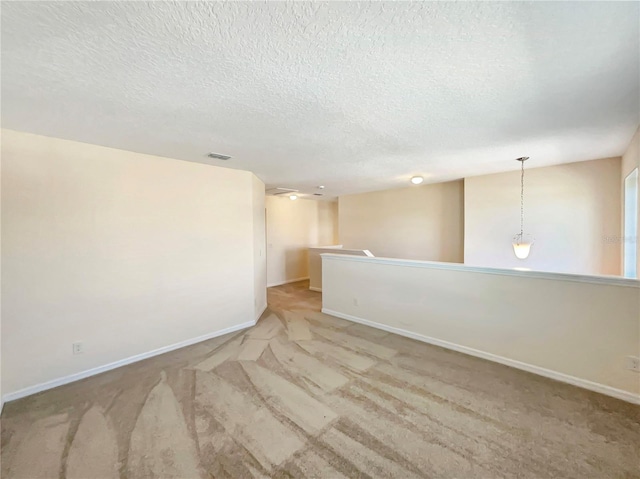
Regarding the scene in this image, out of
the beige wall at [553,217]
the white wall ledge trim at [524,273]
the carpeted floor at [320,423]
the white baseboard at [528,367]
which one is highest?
the beige wall at [553,217]

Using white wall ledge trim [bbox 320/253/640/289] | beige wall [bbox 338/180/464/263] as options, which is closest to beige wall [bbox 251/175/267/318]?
white wall ledge trim [bbox 320/253/640/289]

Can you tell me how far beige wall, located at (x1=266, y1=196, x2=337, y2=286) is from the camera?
7.23m

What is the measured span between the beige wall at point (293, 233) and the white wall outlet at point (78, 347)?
4.47m

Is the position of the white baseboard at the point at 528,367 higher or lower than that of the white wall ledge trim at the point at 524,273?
lower

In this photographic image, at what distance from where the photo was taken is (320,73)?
5.17 ft

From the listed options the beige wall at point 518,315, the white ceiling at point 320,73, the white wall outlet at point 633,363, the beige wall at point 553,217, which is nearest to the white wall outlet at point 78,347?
the white ceiling at point 320,73

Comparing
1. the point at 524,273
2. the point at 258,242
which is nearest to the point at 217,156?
the point at 258,242

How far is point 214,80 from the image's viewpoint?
1.63 m

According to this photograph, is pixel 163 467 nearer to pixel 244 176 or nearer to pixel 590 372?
pixel 244 176

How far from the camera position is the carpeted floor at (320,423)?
1.73m

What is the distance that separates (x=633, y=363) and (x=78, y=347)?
538cm

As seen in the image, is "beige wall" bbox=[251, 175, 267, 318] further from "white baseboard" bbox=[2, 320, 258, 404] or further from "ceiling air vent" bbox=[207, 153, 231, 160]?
"ceiling air vent" bbox=[207, 153, 231, 160]

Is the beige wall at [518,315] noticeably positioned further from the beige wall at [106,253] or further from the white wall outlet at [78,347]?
the white wall outlet at [78,347]

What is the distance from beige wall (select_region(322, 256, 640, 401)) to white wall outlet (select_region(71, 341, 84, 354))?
3594 mm
